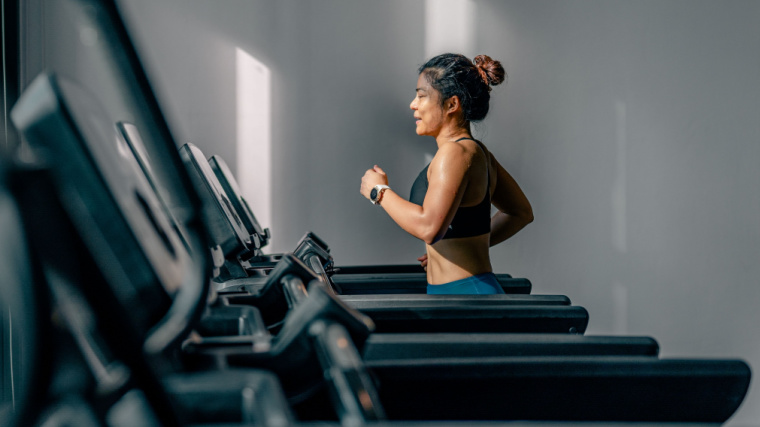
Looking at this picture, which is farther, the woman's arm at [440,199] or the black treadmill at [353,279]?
the black treadmill at [353,279]

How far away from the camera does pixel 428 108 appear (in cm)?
187

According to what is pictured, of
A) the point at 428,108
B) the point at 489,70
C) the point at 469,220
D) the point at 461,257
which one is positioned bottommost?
the point at 461,257

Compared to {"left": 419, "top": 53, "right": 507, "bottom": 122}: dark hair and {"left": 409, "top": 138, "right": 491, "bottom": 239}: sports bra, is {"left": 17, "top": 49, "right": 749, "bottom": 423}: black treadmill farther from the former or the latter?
{"left": 419, "top": 53, "right": 507, "bottom": 122}: dark hair

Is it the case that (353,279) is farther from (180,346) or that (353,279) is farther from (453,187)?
(180,346)

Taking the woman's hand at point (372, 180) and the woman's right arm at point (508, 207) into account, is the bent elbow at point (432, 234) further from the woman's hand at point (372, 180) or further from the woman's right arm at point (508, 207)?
the woman's right arm at point (508, 207)

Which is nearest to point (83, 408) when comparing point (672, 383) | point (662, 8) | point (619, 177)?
point (672, 383)

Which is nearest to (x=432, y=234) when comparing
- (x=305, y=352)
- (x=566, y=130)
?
(x=305, y=352)

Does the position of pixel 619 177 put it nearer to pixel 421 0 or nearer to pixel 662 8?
pixel 662 8

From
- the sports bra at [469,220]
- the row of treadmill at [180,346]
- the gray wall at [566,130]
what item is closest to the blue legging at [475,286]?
the sports bra at [469,220]

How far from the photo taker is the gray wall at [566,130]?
9.48 ft

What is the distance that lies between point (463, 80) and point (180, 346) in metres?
1.41

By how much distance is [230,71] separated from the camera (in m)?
3.29

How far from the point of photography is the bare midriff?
5.81 ft

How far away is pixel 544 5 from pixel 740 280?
5.79 feet
